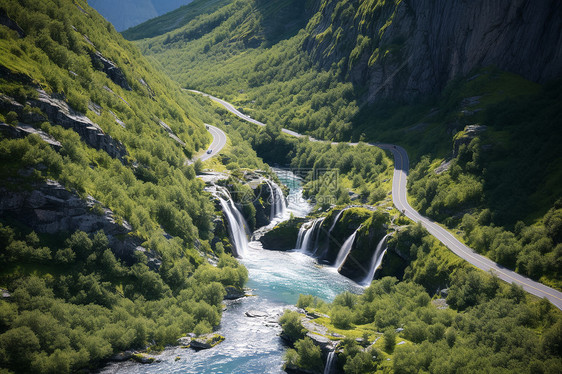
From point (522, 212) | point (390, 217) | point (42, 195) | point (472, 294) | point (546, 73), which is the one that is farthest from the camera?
point (546, 73)

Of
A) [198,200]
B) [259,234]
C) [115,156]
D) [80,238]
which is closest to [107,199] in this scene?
[80,238]

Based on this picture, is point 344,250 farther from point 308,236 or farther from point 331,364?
point 331,364

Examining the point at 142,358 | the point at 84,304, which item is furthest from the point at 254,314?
the point at 84,304

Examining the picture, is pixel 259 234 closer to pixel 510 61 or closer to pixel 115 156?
pixel 115 156

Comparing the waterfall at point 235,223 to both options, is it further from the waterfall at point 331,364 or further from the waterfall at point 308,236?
the waterfall at point 331,364

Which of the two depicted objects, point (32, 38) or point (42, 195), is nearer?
point (42, 195)

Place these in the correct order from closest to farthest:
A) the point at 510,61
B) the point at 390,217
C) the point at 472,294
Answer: the point at 472,294
the point at 390,217
the point at 510,61

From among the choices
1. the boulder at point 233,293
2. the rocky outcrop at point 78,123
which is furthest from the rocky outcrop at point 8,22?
the boulder at point 233,293
